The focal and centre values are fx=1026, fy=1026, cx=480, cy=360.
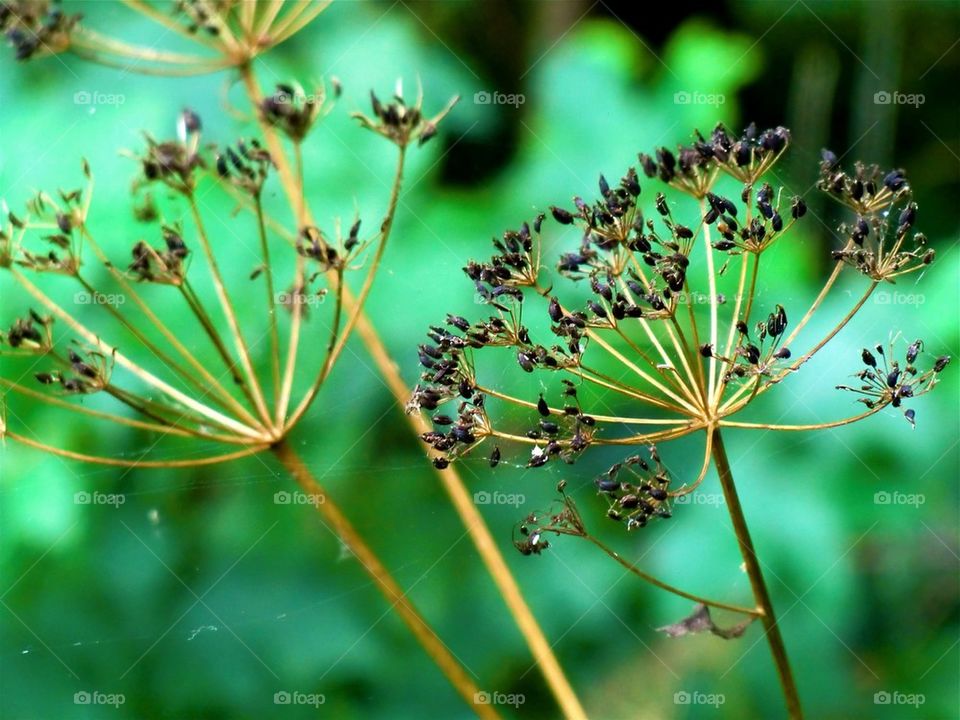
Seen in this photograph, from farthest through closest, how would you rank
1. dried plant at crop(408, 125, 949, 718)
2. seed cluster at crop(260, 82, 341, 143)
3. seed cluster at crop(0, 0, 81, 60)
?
seed cluster at crop(0, 0, 81, 60)
seed cluster at crop(260, 82, 341, 143)
dried plant at crop(408, 125, 949, 718)

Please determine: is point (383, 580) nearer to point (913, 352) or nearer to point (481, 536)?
point (481, 536)

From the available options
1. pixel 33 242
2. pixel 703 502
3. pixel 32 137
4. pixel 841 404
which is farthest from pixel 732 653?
pixel 32 137

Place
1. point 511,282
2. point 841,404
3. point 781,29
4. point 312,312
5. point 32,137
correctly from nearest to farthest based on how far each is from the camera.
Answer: point 511,282
point 312,312
point 841,404
point 32,137
point 781,29

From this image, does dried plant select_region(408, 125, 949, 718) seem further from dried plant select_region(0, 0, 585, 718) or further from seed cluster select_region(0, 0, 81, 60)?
seed cluster select_region(0, 0, 81, 60)

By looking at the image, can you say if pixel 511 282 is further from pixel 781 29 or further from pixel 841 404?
pixel 781 29

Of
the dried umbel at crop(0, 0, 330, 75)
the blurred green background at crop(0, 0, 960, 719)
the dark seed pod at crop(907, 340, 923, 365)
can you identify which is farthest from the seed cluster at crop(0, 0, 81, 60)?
the dark seed pod at crop(907, 340, 923, 365)
